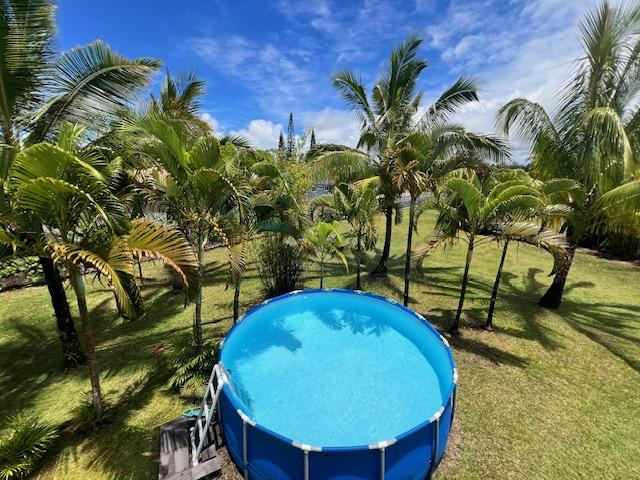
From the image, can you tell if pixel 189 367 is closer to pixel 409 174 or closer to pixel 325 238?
pixel 325 238

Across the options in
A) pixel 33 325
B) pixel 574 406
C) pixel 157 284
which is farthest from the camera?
pixel 157 284

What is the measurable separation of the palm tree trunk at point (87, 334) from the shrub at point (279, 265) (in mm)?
6500

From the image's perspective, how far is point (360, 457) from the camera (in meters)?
4.34

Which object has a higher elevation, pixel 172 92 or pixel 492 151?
pixel 172 92

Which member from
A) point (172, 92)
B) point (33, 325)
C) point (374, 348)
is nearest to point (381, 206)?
point (374, 348)

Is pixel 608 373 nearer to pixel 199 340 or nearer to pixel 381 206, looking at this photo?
pixel 381 206

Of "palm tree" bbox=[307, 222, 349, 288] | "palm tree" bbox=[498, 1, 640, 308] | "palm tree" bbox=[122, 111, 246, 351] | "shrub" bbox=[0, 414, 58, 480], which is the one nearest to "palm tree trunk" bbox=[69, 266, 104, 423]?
"shrub" bbox=[0, 414, 58, 480]

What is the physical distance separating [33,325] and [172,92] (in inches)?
371

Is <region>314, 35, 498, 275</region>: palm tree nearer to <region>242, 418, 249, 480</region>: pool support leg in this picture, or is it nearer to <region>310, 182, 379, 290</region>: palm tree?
<region>310, 182, 379, 290</region>: palm tree

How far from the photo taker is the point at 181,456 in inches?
196

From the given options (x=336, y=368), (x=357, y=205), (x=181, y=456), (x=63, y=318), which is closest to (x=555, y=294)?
(x=357, y=205)

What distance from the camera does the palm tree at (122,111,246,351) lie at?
5500mm

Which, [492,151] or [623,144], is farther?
[492,151]

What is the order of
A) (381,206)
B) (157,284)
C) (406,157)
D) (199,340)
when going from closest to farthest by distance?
1. (199,340)
2. (406,157)
3. (381,206)
4. (157,284)
